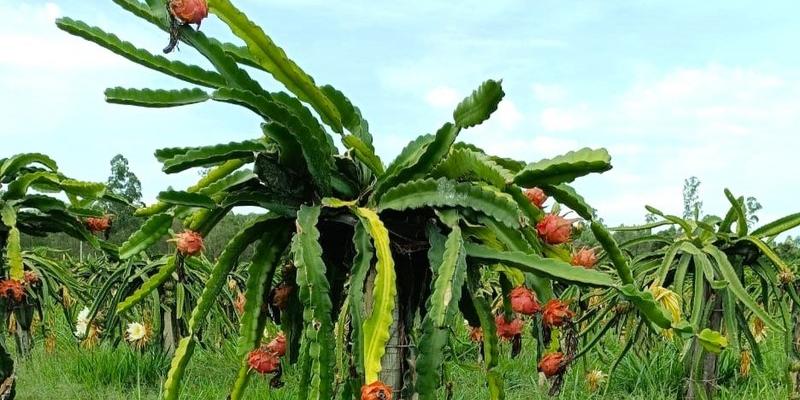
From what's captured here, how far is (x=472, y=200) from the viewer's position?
5.61 ft

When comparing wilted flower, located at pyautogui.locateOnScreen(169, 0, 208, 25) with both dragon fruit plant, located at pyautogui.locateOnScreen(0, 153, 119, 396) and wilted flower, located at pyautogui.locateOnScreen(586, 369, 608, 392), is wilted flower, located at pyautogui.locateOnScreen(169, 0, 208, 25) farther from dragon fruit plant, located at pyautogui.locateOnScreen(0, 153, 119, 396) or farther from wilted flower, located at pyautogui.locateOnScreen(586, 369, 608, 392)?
wilted flower, located at pyautogui.locateOnScreen(586, 369, 608, 392)

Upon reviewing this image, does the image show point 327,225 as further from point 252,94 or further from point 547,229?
point 547,229

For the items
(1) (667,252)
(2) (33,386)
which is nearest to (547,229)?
(1) (667,252)

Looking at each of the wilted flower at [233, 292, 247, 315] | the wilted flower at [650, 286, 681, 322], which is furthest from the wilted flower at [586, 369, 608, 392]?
the wilted flower at [233, 292, 247, 315]

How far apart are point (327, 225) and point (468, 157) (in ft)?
1.33

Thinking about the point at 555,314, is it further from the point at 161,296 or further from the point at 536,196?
the point at 161,296

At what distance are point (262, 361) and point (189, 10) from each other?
0.83 m

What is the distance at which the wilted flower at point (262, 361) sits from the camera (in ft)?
6.28

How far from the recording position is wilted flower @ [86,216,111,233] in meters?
3.65

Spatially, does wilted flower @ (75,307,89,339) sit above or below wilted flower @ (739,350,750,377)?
above

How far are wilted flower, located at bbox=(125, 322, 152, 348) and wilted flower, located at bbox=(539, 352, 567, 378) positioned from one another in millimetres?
4446

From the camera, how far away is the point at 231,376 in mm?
5957

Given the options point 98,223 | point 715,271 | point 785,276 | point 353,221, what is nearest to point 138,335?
point 98,223

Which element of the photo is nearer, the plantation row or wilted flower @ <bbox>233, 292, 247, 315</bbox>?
the plantation row
